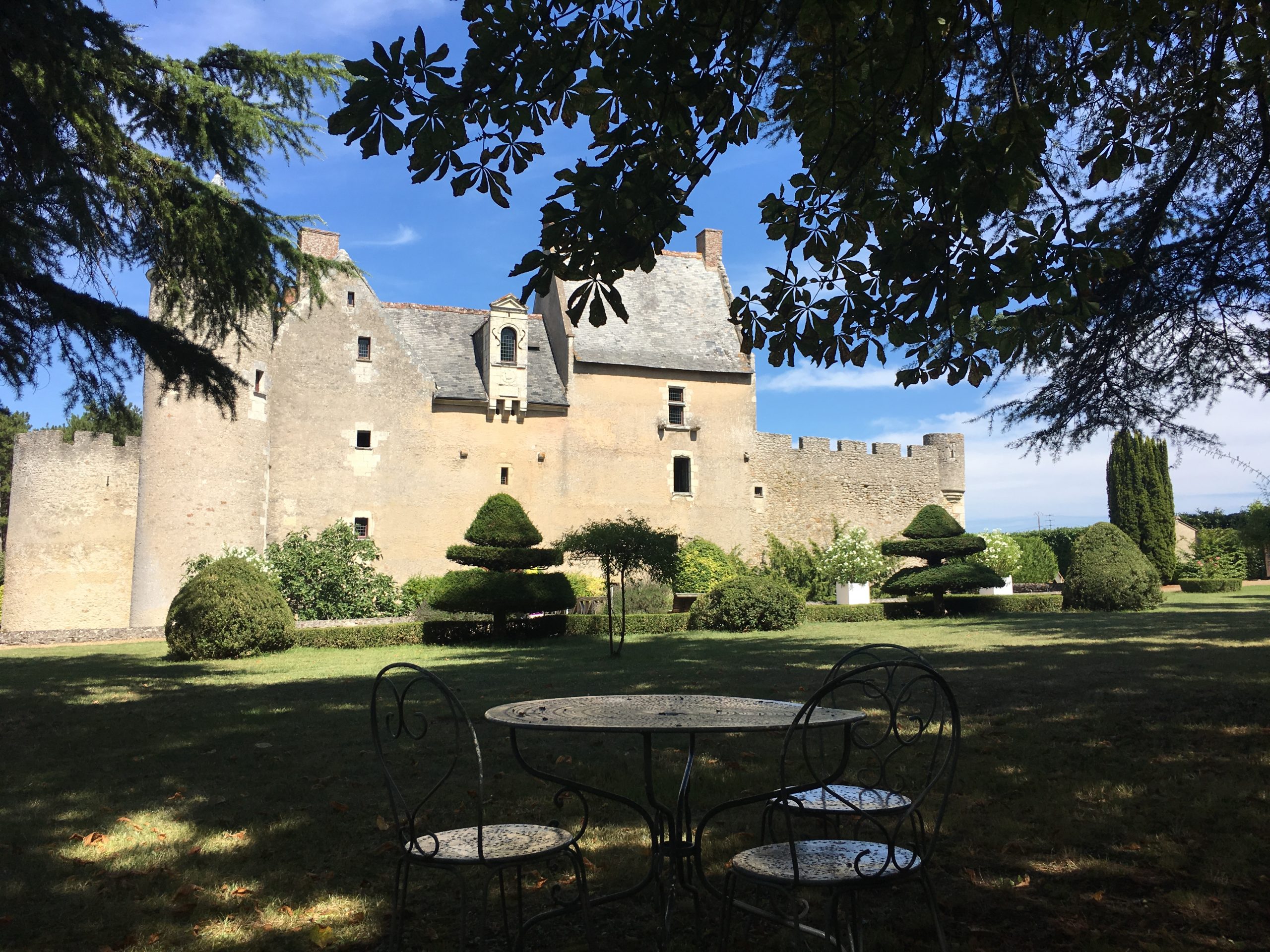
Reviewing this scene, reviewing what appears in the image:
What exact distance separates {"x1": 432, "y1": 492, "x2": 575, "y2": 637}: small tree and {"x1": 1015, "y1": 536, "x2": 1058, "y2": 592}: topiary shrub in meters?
19.3

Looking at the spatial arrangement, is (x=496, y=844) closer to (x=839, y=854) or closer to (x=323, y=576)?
(x=839, y=854)

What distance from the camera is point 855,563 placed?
26281 mm

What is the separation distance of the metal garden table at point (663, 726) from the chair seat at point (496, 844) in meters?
0.13

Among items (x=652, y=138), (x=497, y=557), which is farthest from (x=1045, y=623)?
(x=652, y=138)

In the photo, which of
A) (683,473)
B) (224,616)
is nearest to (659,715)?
(224,616)

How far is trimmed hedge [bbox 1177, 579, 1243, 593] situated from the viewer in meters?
25.9

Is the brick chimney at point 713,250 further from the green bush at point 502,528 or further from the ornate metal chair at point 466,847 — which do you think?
the ornate metal chair at point 466,847

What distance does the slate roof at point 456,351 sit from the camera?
26125 mm

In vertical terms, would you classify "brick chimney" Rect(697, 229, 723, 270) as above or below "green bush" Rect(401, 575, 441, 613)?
above

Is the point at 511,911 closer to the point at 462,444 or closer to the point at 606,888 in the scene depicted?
the point at 606,888

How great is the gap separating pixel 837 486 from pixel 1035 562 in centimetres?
784

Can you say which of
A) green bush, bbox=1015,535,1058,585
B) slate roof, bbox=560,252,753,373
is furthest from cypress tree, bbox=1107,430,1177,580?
slate roof, bbox=560,252,753,373

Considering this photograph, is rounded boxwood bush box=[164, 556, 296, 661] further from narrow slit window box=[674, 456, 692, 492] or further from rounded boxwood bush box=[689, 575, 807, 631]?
narrow slit window box=[674, 456, 692, 492]

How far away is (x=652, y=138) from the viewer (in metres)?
4.12
